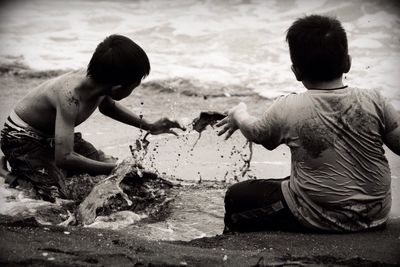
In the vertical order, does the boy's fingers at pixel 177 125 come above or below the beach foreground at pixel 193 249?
above

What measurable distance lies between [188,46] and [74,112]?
553 centimetres

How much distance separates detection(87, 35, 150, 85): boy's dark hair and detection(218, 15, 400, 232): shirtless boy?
0.96 metres

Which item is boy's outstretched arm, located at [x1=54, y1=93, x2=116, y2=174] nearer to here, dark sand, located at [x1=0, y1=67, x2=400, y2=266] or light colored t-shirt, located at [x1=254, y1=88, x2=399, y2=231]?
dark sand, located at [x1=0, y1=67, x2=400, y2=266]

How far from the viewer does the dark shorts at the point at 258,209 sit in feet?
10.6

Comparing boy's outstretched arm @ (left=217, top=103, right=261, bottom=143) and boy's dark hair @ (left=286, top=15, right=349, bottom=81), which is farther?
boy's outstretched arm @ (left=217, top=103, right=261, bottom=143)

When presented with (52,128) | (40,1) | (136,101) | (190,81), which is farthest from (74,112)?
(40,1)

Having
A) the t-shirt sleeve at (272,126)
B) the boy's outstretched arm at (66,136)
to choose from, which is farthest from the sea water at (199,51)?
the t-shirt sleeve at (272,126)

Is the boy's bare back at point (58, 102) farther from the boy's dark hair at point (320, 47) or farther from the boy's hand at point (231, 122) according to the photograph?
the boy's dark hair at point (320, 47)

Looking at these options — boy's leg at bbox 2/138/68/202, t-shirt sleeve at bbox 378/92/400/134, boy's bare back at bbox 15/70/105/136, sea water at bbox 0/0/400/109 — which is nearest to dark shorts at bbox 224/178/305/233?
t-shirt sleeve at bbox 378/92/400/134

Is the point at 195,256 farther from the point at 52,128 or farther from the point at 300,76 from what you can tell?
the point at 52,128

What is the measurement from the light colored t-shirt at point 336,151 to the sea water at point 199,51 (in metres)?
0.80

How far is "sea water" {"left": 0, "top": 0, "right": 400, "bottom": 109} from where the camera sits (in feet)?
25.5

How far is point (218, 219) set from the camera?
157 inches

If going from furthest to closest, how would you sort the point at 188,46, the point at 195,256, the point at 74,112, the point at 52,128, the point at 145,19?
the point at 145,19
the point at 188,46
the point at 52,128
the point at 74,112
the point at 195,256
